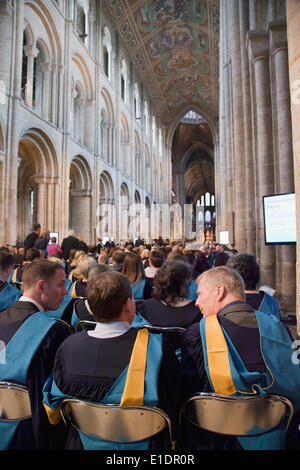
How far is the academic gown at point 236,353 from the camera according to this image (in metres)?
1.23

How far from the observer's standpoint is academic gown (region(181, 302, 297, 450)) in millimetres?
1233

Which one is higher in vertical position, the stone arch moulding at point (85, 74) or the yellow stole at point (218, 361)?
the stone arch moulding at point (85, 74)

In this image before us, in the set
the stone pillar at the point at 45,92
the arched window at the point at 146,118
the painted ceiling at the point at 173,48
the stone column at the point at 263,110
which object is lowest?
the stone column at the point at 263,110

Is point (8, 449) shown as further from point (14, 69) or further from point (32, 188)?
point (32, 188)

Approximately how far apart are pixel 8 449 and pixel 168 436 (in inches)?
30.7

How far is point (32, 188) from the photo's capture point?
19516 millimetres

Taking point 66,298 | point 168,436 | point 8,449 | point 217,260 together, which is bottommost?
point 8,449

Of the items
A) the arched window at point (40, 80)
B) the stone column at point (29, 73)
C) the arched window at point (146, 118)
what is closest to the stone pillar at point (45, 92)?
the arched window at point (40, 80)

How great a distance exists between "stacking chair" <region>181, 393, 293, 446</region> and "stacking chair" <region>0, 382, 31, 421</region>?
68cm

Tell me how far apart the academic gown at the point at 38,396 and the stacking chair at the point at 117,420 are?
301 millimetres

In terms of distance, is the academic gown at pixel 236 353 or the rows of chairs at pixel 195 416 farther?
the academic gown at pixel 236 353

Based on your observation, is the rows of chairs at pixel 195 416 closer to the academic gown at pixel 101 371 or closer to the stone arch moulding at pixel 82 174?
the academic gown at pixel 101 371

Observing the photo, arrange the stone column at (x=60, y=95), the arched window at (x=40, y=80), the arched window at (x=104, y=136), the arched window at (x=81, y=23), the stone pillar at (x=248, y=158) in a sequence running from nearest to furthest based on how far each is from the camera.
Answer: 1. the stone pillar at (x=248, y=158)
2. the arched window at (x=40, y=80)
3. the stone column at (x=60, y=95)
4. the arched window at (x=81, y=23)
5. the arched window at (x=104, y=136)

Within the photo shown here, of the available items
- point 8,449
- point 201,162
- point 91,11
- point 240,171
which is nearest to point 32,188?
point 91,11
